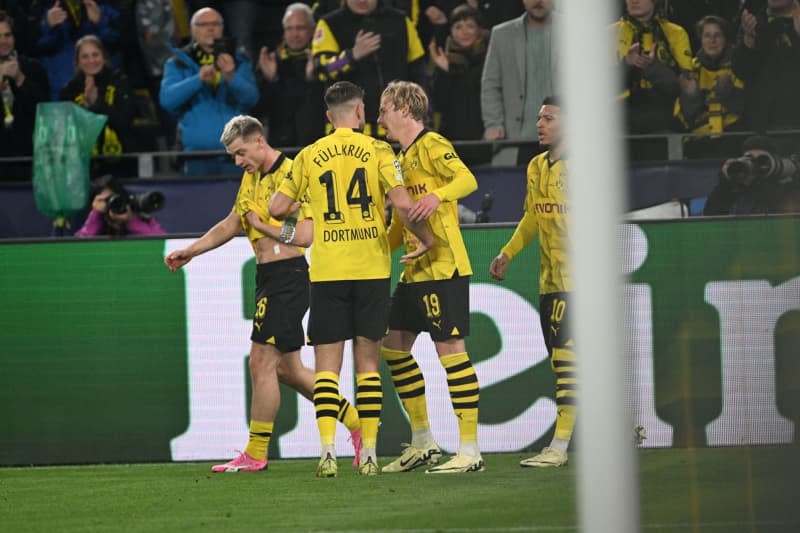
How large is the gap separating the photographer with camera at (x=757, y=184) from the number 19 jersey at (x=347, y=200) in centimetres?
175

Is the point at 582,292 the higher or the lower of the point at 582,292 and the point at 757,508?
the higher

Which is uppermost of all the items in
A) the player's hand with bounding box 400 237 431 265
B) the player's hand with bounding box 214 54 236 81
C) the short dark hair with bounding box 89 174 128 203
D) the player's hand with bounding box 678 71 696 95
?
the player's hand with bounding box 214 54 236 81

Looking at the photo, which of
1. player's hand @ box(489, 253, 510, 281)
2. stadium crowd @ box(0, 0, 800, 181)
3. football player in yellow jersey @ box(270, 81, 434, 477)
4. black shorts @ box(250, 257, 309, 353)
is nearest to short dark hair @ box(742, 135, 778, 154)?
stadium crowd @ box(0, 0, 800, 181)

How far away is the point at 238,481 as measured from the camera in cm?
803

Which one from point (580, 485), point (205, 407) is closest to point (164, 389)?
point (205, 407)

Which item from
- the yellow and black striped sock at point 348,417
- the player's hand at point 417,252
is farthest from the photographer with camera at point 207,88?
the player's hand at point 417,252

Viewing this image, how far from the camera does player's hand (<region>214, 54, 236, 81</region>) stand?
10.6 metres

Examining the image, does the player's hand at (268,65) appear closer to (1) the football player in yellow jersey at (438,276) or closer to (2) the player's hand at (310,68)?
(2) the player's hand at (310,68)

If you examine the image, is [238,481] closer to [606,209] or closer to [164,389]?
[164,389]

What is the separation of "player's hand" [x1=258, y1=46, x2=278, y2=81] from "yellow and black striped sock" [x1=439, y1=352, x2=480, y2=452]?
387 centimetres

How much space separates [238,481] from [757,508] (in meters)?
3.28

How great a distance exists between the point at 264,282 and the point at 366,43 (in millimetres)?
2712

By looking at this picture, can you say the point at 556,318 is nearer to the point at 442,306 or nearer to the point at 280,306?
the point at 442,306

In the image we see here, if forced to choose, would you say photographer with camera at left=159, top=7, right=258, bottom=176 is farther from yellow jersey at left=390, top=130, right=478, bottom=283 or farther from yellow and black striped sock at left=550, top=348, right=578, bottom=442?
yellow and black striped sock at left=550, top=348, right=578, bottom=442
